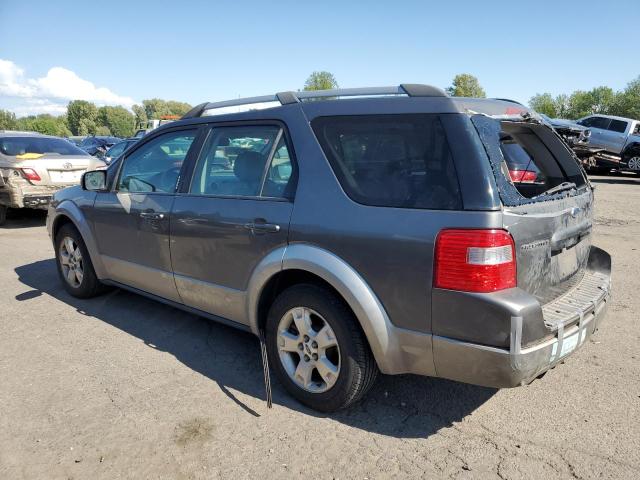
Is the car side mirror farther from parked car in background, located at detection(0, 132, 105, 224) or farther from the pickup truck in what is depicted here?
the pickup truck

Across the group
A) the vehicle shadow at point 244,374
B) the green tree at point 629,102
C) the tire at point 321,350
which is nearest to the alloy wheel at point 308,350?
the tire at point 321,350

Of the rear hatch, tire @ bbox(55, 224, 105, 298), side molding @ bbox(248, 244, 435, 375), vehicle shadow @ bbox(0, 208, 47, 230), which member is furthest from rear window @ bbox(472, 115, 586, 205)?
vehicle shadow @ bbox(0, 208, 47, 230)

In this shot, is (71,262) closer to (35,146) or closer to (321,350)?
(321,350)

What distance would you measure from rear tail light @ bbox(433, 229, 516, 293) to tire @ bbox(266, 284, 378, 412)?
2.16ft

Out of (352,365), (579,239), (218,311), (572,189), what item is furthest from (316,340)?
(572,189)

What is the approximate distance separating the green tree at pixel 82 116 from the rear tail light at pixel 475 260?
141929mm

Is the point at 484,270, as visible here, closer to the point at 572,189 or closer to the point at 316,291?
the point at 316,291

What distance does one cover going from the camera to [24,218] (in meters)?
10.5

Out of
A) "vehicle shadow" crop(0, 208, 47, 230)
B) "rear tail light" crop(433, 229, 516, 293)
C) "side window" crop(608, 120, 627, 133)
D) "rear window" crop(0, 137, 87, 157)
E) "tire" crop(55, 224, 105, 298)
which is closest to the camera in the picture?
"rear tail light" crop(433, 229, 516, 293)

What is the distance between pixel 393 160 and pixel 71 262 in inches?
150

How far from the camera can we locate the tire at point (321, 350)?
2721mm

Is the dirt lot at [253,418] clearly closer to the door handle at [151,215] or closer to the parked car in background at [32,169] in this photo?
the door handle at [151,215]

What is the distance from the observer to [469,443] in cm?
264

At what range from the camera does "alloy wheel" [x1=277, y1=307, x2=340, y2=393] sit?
9.32 feet
